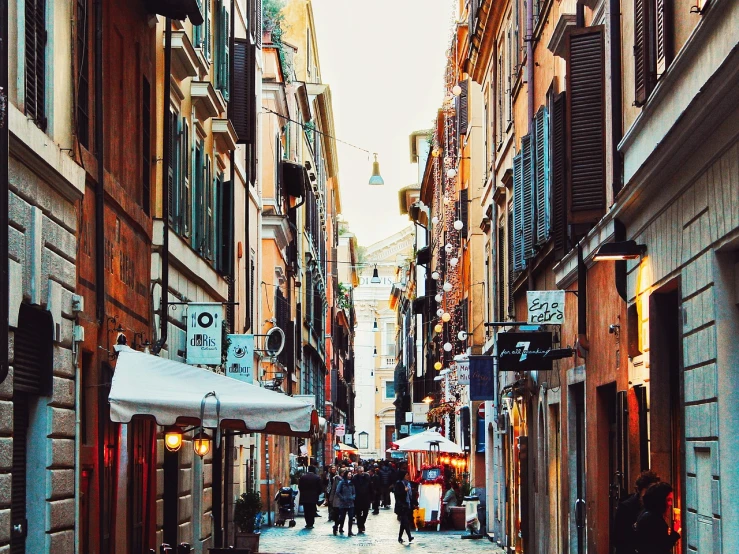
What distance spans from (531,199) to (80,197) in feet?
30.0

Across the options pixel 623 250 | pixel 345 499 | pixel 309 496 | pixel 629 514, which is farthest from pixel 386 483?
pixel 629 514

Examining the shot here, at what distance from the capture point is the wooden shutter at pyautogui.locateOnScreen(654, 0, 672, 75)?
1159 centimetres

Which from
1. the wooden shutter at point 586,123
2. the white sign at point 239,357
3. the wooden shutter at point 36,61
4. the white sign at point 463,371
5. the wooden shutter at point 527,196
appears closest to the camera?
the wooden shutter at point 36,61

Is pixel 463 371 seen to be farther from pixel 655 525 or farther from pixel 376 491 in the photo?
pixel 655 525

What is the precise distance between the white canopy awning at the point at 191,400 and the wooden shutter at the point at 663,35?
4.74m

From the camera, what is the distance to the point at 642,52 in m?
12.7

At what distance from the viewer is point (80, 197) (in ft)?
41.3

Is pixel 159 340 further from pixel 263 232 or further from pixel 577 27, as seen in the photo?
pixel 263 232

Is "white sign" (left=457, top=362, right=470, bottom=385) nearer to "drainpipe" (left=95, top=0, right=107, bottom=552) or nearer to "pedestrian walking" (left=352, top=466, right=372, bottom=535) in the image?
"pedestrian walking" (left=352, top=466, right=372, bottom=535)

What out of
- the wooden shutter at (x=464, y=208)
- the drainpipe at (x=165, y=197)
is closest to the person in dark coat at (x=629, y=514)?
the drainpipe at (x=165, y=197)

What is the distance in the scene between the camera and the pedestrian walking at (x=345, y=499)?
116ft

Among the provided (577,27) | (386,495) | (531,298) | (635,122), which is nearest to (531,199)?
(531,298)

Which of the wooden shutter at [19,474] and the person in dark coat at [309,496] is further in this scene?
the person in dark coat at [309,496]

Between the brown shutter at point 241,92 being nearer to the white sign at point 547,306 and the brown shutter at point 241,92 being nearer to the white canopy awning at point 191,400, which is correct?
the white sign at point 547,306
